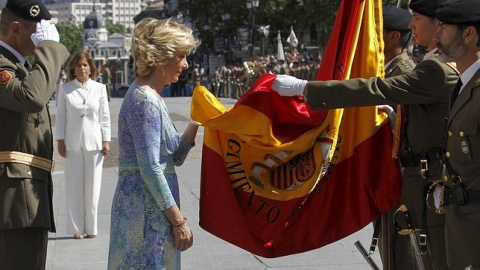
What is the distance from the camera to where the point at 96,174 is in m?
9.61

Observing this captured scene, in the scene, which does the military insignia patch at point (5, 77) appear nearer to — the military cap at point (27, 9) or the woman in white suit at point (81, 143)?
the military cap at point (27, 9)

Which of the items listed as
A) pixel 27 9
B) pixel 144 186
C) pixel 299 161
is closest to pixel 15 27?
pixel 27 9

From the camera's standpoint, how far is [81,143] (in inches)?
376

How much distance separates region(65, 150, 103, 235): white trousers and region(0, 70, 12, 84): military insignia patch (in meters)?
5.02

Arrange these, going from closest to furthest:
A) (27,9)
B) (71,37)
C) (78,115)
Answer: (27,9), (78,115), (71,37)

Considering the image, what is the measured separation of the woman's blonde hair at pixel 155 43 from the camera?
459cm

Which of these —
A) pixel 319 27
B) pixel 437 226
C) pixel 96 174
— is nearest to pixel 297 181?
pixel 437 226

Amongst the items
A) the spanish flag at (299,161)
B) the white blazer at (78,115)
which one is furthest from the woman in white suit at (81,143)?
the spanish flag at (299,161)

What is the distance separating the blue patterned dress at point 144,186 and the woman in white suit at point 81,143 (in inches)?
194

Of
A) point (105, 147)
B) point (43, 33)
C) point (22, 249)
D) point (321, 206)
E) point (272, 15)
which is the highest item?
point (43, 33)

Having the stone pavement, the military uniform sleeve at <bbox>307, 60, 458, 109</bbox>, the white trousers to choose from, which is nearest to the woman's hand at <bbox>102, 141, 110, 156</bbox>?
the white trousers

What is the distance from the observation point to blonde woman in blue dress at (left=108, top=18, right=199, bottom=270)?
454cm

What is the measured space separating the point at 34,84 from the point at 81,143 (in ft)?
16.9

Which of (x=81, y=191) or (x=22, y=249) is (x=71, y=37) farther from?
(x=22, y=249)
